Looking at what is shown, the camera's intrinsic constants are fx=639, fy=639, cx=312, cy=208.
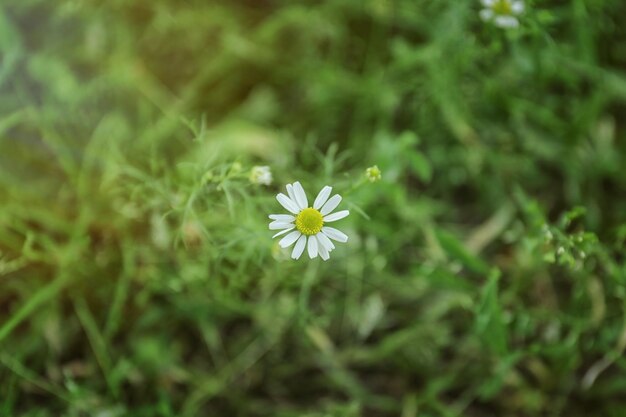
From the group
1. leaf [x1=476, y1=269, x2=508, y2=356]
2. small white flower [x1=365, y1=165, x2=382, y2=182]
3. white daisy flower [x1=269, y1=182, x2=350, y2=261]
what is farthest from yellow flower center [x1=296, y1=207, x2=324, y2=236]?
leaf [x1=476, y1=269, x2=508, y2=356]

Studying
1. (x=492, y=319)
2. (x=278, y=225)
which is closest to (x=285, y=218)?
(x=278, y=225)

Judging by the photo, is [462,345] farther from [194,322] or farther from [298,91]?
[298,91]

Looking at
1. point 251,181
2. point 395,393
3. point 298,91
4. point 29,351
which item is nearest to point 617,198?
point 395,393

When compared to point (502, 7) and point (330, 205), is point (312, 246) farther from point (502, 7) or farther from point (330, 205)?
point (502, 7)

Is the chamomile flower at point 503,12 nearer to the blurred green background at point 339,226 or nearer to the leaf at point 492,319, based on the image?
the blurred green background at point 339,226

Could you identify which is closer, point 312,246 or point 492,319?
point 312,246
